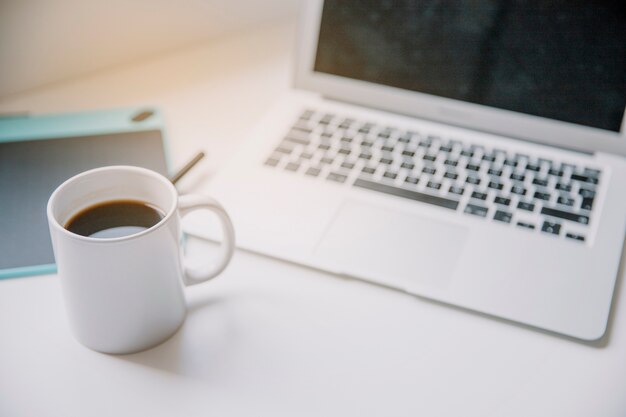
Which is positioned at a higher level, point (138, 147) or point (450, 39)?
point (450, 39)

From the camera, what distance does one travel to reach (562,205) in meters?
0.70

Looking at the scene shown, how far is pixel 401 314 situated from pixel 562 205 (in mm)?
215

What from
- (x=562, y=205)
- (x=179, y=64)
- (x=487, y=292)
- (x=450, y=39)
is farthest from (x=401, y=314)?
(x=179, y=64)

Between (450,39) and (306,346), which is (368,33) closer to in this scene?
(450,39)

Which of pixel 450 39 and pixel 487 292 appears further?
pixel 450 39

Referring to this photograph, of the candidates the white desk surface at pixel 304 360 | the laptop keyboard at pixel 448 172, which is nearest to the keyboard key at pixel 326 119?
the laptop keyboard at pixel 448 172

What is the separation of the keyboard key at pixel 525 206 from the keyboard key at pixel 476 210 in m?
0.04

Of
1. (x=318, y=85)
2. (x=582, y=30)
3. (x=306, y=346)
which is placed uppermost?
(x=582, y=30)

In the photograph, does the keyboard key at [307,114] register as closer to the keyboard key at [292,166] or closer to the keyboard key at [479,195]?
the keyboard key at [292,166]

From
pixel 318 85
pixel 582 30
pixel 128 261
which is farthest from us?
pixel 318 85

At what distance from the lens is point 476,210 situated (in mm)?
695

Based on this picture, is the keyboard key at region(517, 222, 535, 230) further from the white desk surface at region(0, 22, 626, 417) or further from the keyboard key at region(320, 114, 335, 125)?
the keyboard key at region(320, 114, 335, 125)

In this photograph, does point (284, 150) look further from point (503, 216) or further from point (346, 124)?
point (503, 216)

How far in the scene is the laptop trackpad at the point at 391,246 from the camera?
2.09 feet
